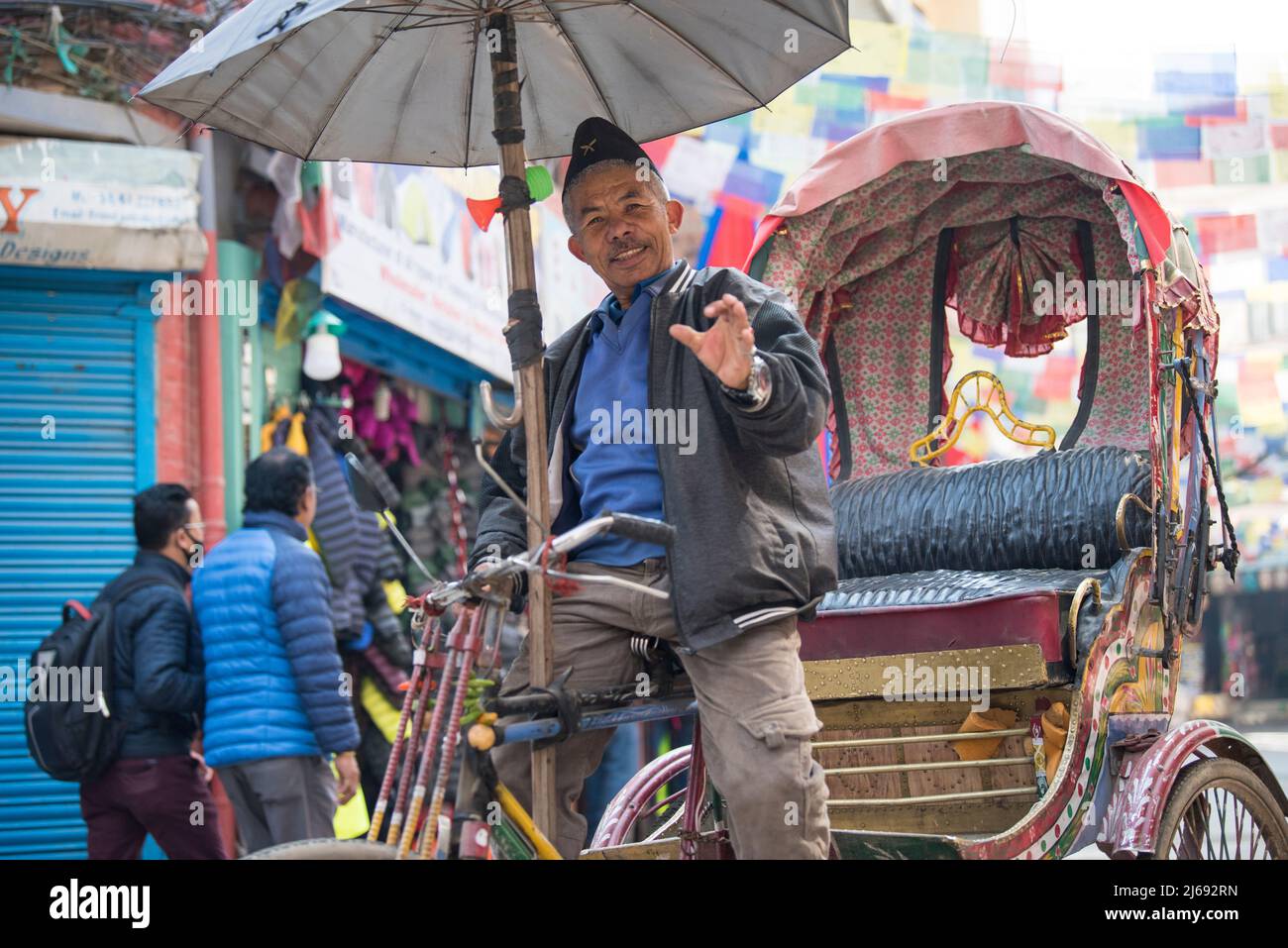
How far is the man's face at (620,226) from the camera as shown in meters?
3.37

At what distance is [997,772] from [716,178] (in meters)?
5.37

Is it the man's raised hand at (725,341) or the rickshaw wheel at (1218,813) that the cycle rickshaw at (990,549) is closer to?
the rickshaw wheel at (1218,813)

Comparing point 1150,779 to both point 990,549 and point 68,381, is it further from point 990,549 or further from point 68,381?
point 68,381

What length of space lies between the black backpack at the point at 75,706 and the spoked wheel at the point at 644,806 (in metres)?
1.91

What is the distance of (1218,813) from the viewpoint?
440cm

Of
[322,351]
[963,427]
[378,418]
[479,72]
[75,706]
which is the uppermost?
[479,72]

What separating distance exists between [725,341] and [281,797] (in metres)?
3.22

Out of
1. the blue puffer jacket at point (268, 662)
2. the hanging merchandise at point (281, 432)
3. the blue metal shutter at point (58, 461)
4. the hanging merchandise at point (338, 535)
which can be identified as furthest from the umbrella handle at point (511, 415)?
the hanging merchandise at point (281, 432)

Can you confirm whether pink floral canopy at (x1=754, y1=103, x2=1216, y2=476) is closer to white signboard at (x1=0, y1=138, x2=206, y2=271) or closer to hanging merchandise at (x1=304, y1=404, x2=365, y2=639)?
hanging merchandise at (x1=304, y1=404, x2=365, y2=639)

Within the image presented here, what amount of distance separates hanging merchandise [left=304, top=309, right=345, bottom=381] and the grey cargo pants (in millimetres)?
4971

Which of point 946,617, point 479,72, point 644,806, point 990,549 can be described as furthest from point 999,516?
point 479,72

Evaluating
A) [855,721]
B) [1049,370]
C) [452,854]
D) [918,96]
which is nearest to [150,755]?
[855,721]

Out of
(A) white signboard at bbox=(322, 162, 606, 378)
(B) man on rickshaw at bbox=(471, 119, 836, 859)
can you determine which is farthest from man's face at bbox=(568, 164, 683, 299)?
(A) white signboard at bbox=(322, 162, 606, 378)

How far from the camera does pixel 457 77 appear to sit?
3.83 m
